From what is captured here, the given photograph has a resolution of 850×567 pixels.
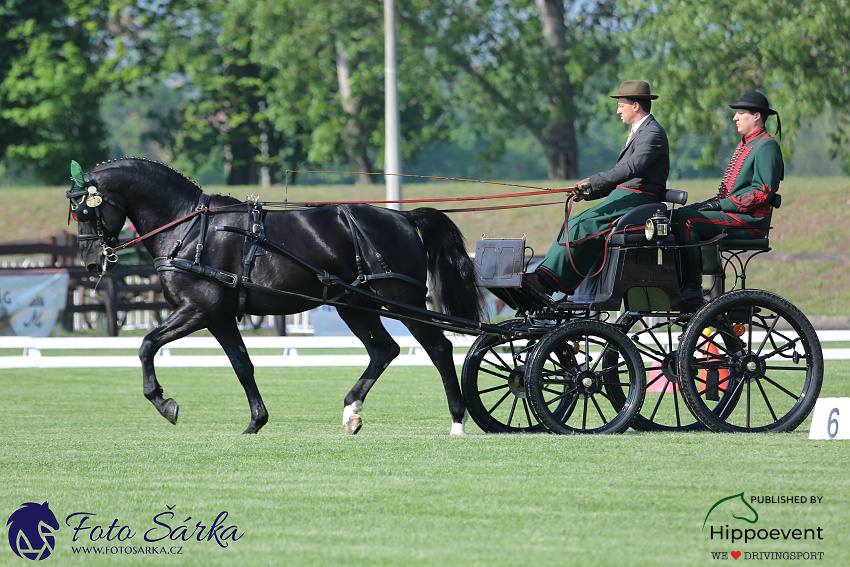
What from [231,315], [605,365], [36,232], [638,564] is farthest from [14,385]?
[36,232]

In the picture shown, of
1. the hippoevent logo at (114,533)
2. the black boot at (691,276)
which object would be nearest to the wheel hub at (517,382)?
the black boot at (691,276)

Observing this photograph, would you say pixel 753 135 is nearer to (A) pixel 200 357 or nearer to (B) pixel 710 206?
(B) pixel 710 206

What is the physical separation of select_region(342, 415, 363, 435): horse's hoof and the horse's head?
6.98 ft

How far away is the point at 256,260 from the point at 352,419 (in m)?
1.33

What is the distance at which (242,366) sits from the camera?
8.80m

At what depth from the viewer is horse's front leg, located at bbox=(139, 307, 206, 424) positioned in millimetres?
8391

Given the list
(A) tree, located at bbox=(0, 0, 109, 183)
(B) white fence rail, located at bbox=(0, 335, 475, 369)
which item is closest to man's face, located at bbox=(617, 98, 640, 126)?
(B) white fence rail, located at bbox=(0, 335, 475, 369)

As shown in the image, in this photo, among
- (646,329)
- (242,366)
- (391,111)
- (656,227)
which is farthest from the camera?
(391,111)

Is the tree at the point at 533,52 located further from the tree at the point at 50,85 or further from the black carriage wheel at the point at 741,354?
the black carriage wheel at the point at 741,354

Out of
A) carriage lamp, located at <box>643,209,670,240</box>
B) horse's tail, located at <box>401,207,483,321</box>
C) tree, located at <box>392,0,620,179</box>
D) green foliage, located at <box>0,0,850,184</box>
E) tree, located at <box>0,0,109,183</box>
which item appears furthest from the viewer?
tree, located at <box>0,0,109,183</box>

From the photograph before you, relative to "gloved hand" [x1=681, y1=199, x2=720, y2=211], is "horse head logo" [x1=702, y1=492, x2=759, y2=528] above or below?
below

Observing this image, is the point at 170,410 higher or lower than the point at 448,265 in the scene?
lower

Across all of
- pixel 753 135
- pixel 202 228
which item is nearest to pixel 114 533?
pixel 202 228

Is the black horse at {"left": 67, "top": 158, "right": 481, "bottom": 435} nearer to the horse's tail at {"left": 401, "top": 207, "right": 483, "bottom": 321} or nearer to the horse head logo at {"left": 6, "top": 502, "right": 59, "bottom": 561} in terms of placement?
the horse's tail at {"left": 401, "top": 207, "right": 483, "bottom": 321}
